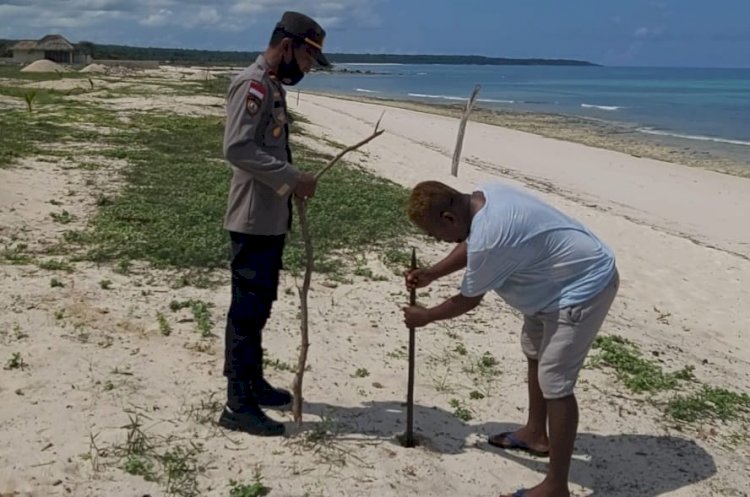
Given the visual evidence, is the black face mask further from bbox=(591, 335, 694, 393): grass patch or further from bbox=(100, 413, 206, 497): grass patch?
bbox=(591, 335, 694, 393): grass patch

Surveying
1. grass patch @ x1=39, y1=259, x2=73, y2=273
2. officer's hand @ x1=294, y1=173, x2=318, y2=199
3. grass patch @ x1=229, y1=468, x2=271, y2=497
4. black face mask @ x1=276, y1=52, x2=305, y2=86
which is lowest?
grass patch @ x1=229, y1=468, x2=271, y2=497

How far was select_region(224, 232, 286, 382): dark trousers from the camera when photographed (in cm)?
397

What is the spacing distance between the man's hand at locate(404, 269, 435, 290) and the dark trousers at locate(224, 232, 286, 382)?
2.16 ft

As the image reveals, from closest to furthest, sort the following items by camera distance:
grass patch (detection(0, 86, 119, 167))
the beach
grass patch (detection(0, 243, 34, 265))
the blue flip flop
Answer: the beach, the blue flip flop, grass patch (detection(0, 243, 34, 265)), grass patch (detection(0, 86, 119, 167))

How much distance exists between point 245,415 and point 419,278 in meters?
1.15

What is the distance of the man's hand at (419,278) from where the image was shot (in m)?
3.83

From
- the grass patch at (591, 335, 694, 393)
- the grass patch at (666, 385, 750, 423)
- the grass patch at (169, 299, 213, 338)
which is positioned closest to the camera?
the grass patch at (666, 385, 750, 423)

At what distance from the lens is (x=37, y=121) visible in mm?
17578

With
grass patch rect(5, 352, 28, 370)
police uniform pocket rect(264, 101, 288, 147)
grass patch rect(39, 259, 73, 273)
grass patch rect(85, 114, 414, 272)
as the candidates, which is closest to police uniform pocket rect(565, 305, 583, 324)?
police uniform pocket rect(264, 101, 288, 147)

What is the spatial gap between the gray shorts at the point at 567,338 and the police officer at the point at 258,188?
4.16 feet

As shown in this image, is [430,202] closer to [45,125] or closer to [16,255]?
[16,255]

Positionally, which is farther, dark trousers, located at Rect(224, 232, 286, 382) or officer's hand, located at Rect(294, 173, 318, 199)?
dark trousers, located at Rect(224, 232, 286, 382)

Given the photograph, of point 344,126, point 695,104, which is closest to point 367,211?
point 344,126

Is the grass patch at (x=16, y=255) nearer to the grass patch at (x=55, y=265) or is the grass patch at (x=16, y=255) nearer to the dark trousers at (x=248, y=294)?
the grass patch at (x=55, y=265)
